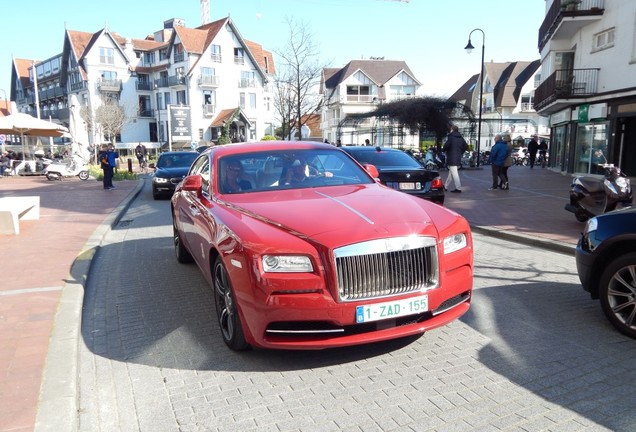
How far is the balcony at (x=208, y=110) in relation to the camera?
2210 inches

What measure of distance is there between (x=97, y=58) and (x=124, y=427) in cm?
6553

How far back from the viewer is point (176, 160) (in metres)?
17.4

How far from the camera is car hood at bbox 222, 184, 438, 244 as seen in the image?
3441 millimetres

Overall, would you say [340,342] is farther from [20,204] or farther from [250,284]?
[20,204]

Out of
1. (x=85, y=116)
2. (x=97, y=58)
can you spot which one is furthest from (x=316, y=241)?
(x=97, y=58)

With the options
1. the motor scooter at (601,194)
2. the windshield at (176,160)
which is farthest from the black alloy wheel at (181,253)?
the windshield at (176,160)

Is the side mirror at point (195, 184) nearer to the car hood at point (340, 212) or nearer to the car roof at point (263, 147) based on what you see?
the car roof at point (263, 147)

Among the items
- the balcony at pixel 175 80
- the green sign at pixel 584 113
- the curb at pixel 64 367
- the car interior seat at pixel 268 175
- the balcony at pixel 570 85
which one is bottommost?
the curb at pixel 64 367

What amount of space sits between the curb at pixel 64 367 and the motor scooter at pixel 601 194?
8272 mm

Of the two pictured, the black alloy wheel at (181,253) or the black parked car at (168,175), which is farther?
the black parked car at (168,175)

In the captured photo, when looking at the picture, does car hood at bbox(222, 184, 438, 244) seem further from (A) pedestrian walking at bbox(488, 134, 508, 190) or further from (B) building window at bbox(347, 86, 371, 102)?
(B) building window at bbox(347, 86, 371, 102)

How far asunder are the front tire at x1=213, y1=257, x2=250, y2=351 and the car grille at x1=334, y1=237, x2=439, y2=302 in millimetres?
902

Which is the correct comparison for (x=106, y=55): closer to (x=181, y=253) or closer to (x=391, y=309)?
(x=181, y=253)

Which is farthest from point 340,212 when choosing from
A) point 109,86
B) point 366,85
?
point 366,85
